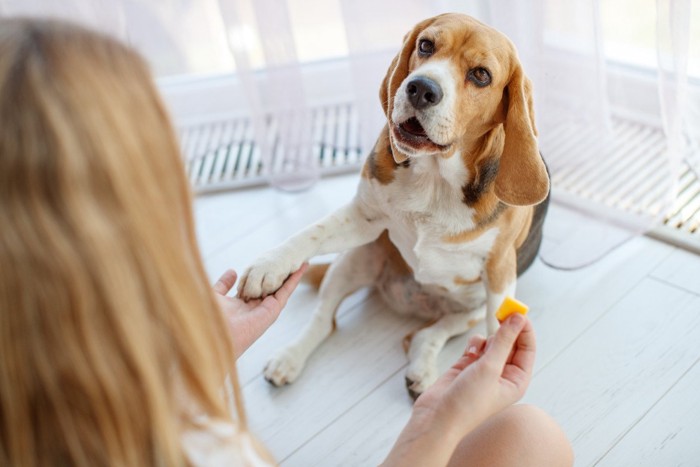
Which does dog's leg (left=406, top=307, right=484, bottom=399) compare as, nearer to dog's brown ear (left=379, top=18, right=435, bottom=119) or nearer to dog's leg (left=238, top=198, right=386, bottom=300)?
dog's leg (left=238, top=198, right=386, bottom=300)

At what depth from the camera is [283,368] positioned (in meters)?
1.72

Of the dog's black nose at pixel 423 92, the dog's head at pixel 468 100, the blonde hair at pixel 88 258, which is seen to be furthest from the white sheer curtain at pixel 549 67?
the blonde hair at pixel 88 258

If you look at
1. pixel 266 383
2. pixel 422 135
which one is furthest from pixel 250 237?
pixel 422 135

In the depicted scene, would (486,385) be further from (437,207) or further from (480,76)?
(480,76)

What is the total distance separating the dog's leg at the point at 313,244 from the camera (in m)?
1.47

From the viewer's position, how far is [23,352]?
741mm

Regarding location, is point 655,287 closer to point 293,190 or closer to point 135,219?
point 293,190

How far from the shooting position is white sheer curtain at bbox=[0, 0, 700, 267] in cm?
188

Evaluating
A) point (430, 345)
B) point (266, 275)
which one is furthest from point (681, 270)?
point (266, 275)

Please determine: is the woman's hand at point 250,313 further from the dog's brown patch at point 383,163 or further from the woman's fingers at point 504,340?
the woman's fingers at point 504,340

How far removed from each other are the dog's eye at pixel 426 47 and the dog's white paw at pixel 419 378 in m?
0.72

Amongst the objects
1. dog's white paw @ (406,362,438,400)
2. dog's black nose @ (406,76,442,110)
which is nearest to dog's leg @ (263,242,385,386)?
dog's white paw @ (406,362,438,400)

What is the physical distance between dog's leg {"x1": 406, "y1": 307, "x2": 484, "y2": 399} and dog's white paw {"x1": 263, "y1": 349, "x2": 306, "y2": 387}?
0.88 feet

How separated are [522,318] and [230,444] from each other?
20.9 inches
